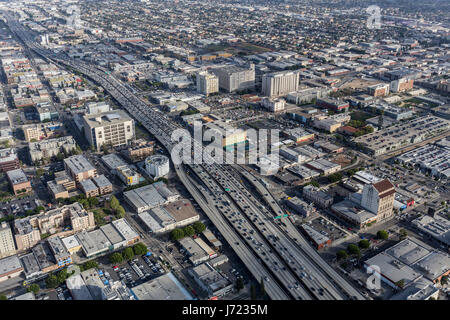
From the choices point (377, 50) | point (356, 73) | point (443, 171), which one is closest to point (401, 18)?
point (377, 50)

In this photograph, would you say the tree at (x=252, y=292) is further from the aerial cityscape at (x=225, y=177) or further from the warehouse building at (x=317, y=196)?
the warehouse building at (x=317, y=196)

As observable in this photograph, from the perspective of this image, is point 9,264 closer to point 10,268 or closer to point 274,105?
point 10,268

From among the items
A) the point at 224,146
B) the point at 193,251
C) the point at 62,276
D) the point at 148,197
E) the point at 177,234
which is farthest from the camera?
the point at 224,146

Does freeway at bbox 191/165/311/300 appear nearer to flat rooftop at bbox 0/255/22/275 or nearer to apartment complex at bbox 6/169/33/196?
flat rooftop at bbox 0/255/22/275

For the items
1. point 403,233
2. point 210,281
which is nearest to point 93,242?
point 210,281

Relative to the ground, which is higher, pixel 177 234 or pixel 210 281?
pixel 177 234

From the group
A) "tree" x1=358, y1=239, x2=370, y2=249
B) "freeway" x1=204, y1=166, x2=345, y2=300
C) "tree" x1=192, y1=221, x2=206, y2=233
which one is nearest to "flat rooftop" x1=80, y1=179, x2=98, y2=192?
"tree" x1=192, y1=221, x2=206, y2=233
